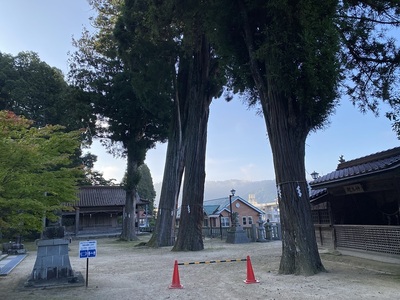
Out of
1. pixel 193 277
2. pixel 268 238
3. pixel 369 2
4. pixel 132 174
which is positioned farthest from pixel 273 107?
pixel 132 174

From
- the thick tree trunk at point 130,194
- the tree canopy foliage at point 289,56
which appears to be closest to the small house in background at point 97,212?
the thick tree trunk at point 130,194

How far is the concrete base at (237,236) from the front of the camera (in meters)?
21.0

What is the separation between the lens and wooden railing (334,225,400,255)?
9.41 metres

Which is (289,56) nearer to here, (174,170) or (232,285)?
(232,285)

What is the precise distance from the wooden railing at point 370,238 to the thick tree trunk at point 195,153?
23.5 ft

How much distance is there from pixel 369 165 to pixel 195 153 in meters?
9.38

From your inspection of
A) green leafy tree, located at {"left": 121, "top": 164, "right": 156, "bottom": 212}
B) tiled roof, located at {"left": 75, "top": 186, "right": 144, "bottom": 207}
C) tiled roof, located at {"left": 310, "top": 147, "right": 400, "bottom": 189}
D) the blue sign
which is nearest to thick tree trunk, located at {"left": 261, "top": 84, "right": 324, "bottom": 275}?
tiled roof, located at {"left": 310, "top": 147, "right": 400, "bottom": 189}

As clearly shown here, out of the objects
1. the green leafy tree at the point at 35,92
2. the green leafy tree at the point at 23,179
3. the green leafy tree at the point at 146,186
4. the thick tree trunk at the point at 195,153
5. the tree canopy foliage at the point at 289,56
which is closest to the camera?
the green leafy tree at the point at 23,179

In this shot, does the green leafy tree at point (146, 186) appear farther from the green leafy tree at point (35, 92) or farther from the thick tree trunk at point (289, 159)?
the thick tree trunk at point (289, 159)

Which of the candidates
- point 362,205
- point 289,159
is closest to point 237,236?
Result: point 362,205

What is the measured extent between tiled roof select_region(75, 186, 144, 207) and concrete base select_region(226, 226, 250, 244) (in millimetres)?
16023

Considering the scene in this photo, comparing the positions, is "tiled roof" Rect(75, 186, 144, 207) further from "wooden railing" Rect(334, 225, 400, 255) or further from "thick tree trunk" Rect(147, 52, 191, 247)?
"wooden railing" Rect(334, 225, 400, 255)

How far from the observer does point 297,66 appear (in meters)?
8.19

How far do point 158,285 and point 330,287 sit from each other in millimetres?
4023
